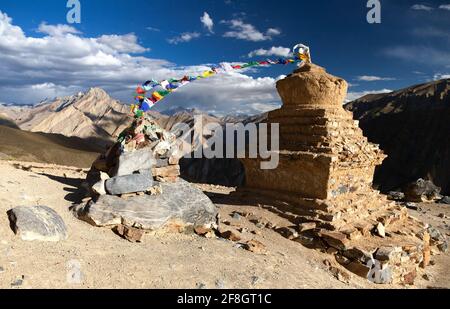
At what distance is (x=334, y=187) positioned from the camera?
375 inches

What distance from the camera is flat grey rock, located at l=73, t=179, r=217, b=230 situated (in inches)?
269

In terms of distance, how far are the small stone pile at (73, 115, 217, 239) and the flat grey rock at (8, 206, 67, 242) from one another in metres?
0.70

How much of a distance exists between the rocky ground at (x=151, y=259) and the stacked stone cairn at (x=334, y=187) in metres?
0.50

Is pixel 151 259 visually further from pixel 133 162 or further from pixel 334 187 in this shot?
pixel 334 187

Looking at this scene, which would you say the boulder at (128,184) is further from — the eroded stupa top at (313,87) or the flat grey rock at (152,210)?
the eroded stupa top at (313,87)

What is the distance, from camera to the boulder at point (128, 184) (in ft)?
23.5

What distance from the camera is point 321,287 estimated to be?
6.12 metres

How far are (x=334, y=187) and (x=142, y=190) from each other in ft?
16.4

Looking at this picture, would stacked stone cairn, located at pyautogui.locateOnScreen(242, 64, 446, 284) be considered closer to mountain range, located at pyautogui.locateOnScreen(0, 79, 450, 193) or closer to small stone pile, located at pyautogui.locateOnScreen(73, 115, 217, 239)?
small stone pile, located at pyautogui.locateOnScreen(73, 115, 217, 239)

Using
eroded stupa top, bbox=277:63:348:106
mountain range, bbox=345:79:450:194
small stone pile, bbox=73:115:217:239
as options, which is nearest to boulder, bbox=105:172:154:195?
small stone pile, bbox=73:115:217:239

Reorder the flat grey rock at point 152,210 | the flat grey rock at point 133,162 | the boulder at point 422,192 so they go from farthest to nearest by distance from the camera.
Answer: the boulder at point 422,192 → the flat grey rock at point 133,162 → the flat grey rock at point 152,210

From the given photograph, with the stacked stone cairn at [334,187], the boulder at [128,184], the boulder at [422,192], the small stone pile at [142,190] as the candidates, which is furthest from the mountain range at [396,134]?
the boulder at [128,184]

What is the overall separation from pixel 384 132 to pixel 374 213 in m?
60.6
